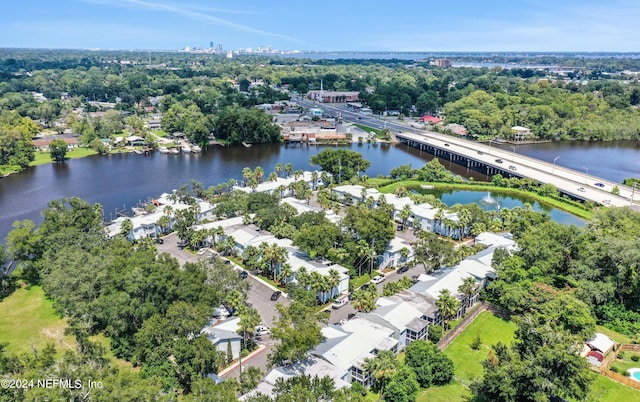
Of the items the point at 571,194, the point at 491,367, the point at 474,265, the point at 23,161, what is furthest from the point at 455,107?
the point at 491,367

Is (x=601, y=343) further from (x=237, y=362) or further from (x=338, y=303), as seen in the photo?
(x=237, y=362)

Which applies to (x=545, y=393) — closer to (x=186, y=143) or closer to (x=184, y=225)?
(x=184, y=225)

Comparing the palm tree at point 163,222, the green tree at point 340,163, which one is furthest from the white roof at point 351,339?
the green tree at point 340,163

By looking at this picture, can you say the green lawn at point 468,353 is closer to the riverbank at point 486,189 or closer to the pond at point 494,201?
the pond at point 494,201

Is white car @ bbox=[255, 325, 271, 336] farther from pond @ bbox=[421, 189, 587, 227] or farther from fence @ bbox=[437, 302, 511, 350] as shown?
pond @ bbox=[421, 189, 587, 227]

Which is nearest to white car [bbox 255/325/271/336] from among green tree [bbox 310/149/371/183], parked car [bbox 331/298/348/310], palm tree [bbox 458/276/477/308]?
parked car [bbox 331/298/348/310]
